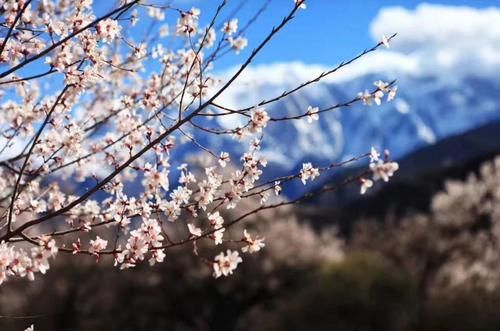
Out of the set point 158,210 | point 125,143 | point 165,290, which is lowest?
point 158,210

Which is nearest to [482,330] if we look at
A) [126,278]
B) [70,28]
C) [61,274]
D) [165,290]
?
[165,290]

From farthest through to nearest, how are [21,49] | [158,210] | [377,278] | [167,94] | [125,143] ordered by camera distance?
[377,278] → [167,94] → [125,143] → [21,49] → [158,210]

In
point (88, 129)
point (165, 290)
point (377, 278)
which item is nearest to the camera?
point (88, 129)

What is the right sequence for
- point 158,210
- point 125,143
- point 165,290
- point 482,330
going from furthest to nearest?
point 165,290
point 482,330
point 125,143
point 158,210

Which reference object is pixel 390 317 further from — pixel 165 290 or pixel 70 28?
pixel 70 28

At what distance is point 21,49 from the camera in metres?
4.39

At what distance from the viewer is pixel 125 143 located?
4879 mm

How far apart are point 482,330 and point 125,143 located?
28.6 m

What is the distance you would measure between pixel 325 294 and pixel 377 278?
2.74 meters

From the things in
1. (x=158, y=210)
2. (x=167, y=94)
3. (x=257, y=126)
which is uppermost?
(x=167, y=94)

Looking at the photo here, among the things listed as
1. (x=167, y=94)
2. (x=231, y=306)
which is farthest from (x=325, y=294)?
(x=167, y=94)

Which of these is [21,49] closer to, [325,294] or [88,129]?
[88,129]

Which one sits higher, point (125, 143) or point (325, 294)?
point (325, 294)

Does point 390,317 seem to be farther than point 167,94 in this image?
Yes
